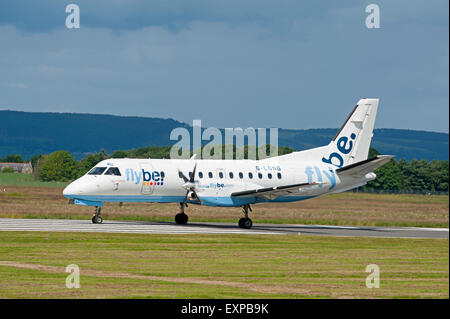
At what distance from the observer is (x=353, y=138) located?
5359 centimetres

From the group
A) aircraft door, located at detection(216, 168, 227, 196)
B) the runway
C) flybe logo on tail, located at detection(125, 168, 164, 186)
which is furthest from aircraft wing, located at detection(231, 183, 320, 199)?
flybe logo on tail, located at detection(125, 168, 164, 186)

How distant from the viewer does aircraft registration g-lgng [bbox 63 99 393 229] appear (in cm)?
4575

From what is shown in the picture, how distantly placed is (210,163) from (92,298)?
1161 inches

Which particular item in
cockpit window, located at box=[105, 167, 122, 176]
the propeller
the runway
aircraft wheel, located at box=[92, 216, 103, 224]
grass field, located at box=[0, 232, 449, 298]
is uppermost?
cockpit window, located at box=[105, 167, 122, 176]

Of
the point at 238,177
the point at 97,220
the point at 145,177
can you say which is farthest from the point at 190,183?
the point at 97,220

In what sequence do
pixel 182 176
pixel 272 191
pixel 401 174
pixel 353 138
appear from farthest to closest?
pixel 401 174 → pixel 353 138 → pixel 272 191 → pixel 182 176

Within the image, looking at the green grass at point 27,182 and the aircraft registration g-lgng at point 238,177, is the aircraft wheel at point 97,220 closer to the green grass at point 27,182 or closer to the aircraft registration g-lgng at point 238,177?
the aircraft registration g-lgng at point 238,177

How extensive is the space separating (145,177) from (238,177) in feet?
20.8

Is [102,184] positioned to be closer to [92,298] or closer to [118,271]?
[118,271]

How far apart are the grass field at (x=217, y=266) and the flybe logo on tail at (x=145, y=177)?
7908 millimetres

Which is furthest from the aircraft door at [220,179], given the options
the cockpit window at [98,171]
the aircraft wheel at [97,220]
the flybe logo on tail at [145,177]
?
the aircraft wheel at [97,220]

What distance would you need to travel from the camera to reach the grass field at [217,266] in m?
21.4

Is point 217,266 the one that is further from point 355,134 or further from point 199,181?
point 355,134

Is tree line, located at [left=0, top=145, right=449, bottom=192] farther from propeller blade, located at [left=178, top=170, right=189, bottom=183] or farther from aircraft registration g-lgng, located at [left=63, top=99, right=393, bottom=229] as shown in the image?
propeller blade, located at [left=178, top=170, right=189, bottom=183]
